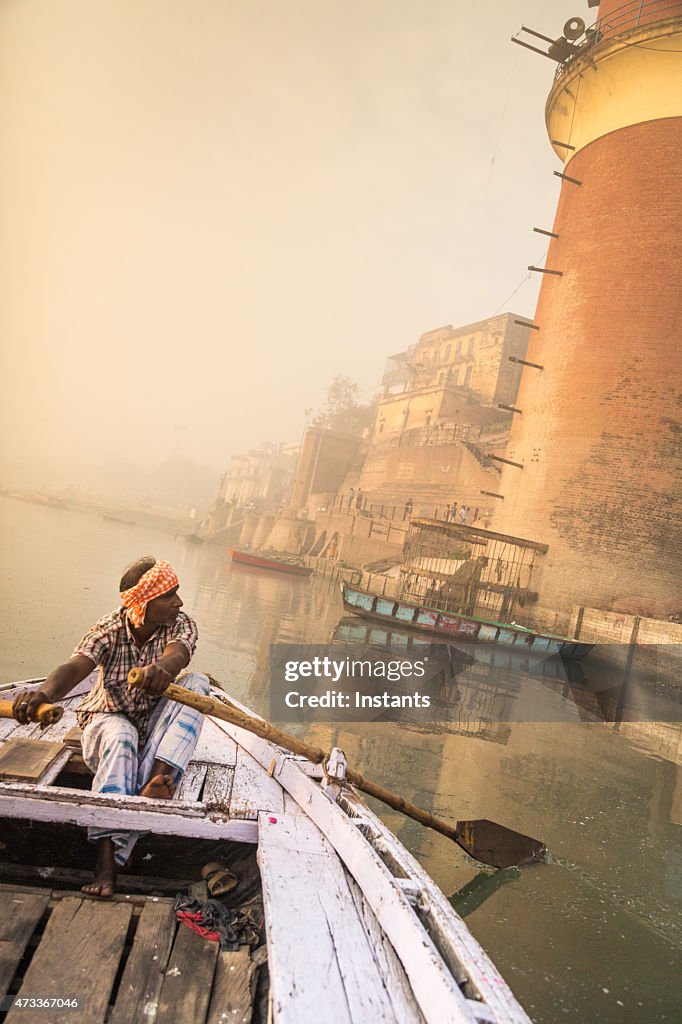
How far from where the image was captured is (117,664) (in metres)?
3.50

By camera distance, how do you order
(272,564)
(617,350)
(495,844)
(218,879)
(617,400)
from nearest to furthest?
1. (218,879)
2. (495,844)
3. (617,400)
4. (617,350)
5. (272,564)

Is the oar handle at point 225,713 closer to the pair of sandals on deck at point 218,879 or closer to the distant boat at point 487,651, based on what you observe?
the pair of sandals on deck at point 218,879

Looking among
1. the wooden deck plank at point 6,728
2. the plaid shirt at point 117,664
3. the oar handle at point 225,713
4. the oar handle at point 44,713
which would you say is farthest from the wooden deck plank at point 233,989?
the wooden deck plank at point 6,728

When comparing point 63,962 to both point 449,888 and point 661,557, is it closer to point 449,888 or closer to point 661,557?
point 449,888

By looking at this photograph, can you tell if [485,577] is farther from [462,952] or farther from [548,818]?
[462,952]

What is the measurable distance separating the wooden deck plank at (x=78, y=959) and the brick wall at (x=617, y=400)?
18.9 metres

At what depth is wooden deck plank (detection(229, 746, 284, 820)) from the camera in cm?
312

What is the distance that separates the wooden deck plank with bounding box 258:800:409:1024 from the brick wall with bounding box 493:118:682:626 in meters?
18.4

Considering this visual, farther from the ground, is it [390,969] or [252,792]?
[390,969]

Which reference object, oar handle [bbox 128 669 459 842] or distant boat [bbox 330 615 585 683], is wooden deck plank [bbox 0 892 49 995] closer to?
oar handle [bbox 128 669 459 842]

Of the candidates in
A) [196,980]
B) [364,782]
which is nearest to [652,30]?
[364,782]

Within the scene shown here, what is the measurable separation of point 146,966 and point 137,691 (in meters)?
1.45

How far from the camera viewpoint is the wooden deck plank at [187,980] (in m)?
2.10

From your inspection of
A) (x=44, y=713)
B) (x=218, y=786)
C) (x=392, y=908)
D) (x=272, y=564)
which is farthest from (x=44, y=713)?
(x=272, y=564)
